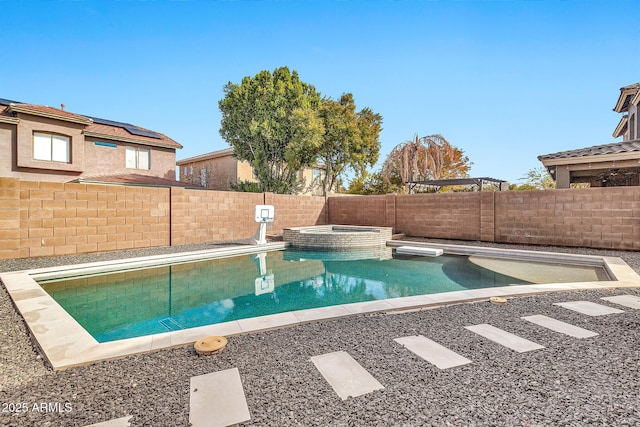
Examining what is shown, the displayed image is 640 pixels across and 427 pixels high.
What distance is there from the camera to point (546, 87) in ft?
41.4

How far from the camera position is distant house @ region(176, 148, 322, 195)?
69.2 feet

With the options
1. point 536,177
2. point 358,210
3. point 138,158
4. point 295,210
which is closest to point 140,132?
point 138,158

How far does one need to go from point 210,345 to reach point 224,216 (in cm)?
951

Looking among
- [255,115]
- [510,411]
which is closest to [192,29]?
[255,115]

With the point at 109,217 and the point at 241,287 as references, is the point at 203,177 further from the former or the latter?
the point at 241,287

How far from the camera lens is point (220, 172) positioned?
72.2ft

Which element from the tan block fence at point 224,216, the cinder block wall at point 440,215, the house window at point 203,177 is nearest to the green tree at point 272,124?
the tan block fence at point 224,216

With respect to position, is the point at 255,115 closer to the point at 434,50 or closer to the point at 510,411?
the point at 434,50

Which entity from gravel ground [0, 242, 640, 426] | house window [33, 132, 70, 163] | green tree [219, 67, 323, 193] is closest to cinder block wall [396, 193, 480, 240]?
green tree [219, 67, 323, 193]

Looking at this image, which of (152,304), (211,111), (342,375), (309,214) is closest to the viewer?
(342,375)

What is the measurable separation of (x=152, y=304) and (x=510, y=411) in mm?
5112

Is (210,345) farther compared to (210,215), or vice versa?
(210,215)

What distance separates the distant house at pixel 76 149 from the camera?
43.9 ft

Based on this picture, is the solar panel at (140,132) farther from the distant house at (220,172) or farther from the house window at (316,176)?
the house window at (316,176)
